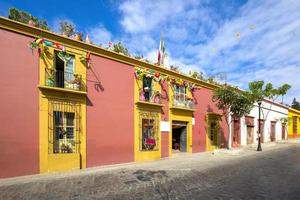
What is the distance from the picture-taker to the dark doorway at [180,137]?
60.7 ft

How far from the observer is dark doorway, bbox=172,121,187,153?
60.7 feet

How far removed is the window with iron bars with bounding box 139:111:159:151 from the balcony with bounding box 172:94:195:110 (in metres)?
2.29

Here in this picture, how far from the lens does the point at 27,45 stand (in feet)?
34.0

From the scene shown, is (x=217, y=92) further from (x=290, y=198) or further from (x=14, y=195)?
(x=14, y=195)

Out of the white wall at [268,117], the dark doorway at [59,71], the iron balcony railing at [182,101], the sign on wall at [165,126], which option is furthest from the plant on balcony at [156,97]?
the white wall at [268,117]

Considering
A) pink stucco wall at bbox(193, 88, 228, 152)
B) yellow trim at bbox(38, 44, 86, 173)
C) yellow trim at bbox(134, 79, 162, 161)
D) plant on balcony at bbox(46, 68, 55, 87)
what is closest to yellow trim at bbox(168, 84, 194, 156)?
pink stucco wall at bbox(193, 88, 228, 152)

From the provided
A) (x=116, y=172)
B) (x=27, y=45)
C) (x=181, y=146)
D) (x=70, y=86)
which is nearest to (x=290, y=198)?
(x=116, y=172)

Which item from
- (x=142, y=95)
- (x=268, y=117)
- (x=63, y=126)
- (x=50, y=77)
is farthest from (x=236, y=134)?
(x=50, y=77)

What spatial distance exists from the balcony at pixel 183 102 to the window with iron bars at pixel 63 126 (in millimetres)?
7564

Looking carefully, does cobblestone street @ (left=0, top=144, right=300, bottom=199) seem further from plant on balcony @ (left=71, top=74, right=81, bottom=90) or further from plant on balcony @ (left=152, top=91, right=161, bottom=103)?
plant on balcony @ (left=152, top=91, right=161, bottom=103)

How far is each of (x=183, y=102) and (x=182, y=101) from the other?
0.36ft

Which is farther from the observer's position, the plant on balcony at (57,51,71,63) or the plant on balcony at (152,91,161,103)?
the plant on balcony at (152,91,161,103)

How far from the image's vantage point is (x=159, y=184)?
864cm

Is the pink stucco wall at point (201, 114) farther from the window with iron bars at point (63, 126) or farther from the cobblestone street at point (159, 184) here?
the window with iron bars at point (63, 126)
